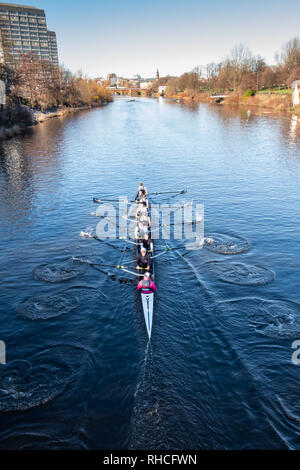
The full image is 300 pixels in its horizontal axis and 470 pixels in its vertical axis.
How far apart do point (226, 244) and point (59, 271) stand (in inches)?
459

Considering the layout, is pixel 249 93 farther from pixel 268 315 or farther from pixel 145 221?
pixel 268 315

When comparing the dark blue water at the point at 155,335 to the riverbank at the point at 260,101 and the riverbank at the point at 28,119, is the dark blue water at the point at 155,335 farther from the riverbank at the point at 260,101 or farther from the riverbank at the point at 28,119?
the riverbank at the point at 260,101

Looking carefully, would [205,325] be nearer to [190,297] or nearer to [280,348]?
[190,297]

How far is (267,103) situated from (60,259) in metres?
106

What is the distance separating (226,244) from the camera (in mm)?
23219

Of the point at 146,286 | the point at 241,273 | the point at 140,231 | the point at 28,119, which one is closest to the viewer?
the point at 146,286

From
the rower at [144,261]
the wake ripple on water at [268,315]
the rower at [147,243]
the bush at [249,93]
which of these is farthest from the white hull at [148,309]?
the bush at [249,93]

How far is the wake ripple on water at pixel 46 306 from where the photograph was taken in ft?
54.0

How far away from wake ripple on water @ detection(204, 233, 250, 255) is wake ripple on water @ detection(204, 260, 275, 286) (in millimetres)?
1759

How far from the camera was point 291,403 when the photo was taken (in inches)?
451

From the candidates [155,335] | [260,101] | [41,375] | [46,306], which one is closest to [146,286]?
[155,335]

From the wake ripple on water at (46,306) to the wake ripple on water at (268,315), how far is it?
26.6ft

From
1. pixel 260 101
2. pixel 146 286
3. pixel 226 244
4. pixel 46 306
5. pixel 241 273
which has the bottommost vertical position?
pixel 46 306

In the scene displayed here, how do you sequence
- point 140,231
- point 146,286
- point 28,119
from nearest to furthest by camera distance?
point 146,286 → point 140,231 → point 28,119
